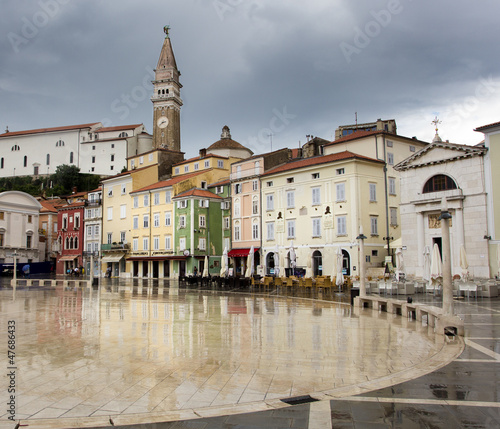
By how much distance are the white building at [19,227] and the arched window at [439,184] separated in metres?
56.9

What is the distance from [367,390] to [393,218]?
120ft

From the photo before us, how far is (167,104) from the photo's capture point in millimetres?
96188

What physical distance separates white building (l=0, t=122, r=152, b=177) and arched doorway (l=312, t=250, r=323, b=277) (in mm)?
72444

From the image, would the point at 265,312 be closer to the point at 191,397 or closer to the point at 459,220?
the point at 191,397

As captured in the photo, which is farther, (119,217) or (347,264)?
(119,217)

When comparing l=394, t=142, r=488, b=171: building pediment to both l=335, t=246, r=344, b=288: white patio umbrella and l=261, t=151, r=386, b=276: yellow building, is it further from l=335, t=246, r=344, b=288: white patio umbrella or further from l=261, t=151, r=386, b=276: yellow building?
l=335, t=246, r=344, b=288: white patio umbrella

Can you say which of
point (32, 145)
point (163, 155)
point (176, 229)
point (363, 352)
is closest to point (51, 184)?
point (32, 145)

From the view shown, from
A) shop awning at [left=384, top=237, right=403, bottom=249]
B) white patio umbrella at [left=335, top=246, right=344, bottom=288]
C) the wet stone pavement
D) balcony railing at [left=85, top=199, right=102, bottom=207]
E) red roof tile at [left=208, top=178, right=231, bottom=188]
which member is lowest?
the wet stone pavement

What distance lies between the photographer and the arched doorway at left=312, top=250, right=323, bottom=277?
41156 mm

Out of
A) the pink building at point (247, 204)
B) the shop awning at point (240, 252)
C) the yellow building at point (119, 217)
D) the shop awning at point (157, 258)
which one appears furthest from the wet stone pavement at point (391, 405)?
the yellow building at point (119, 217)

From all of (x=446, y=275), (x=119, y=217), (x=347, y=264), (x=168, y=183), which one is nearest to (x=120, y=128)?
(x=119, y=217)

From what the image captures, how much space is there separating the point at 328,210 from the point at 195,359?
33.2m

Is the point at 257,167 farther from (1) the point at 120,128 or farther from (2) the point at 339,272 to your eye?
(1) the point at 120,128

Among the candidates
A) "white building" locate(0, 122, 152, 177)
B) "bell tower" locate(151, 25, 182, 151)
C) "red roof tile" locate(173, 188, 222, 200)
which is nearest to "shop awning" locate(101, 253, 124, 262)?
"red roof tile" locate(173, 188, 222, 200)
